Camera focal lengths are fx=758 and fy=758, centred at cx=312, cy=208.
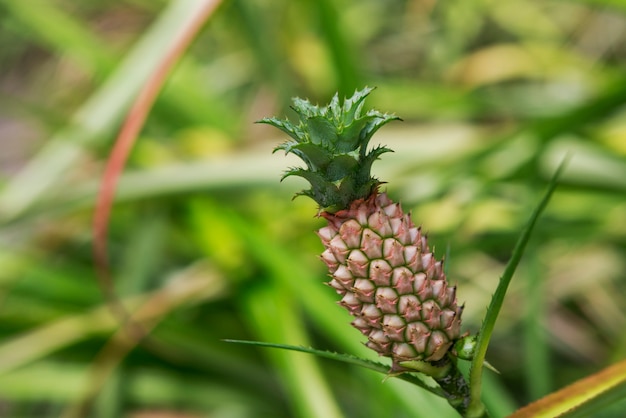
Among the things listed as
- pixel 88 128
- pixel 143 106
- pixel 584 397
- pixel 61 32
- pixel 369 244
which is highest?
pixel 61 32

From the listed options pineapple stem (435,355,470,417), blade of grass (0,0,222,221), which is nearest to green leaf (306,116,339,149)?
pineapple stem (435,355,470,417)

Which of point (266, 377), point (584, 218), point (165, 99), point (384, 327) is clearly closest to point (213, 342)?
point (266, 377)

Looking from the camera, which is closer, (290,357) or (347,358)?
(347,358)

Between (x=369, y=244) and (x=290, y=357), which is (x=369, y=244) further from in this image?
(x=290, y=357)

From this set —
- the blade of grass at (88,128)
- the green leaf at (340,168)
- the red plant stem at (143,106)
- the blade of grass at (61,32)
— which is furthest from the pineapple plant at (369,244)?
the blade of grass at (61,32)

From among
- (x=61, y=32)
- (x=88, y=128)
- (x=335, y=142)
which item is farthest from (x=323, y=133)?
(x=61, y=32)

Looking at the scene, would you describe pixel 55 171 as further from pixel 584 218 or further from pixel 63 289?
pixel 584 218
